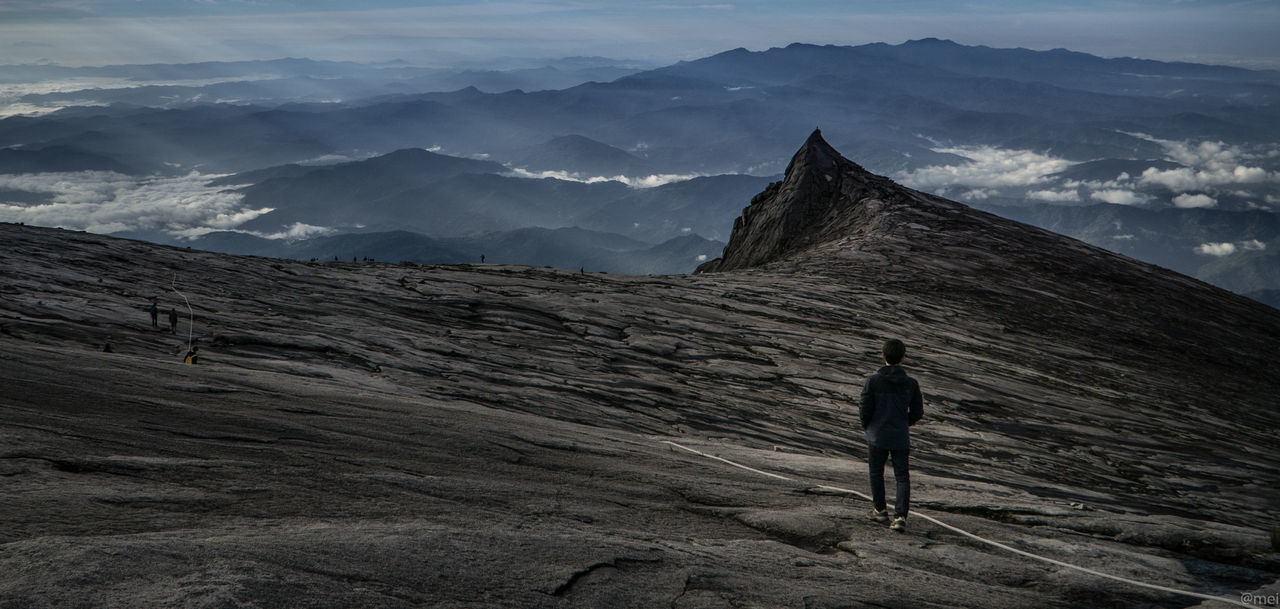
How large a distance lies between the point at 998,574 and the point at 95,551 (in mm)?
9497

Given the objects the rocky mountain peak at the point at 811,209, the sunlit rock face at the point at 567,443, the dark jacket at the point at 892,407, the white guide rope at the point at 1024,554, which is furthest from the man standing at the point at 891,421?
the rocky mountain peak at the point at 811,209

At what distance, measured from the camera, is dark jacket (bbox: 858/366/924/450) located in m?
10.6

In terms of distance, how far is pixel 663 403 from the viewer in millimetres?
18484

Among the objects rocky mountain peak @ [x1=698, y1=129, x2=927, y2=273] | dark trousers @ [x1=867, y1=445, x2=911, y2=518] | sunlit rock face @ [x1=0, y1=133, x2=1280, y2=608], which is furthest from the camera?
rocky mountain peak @ [x1=698, y1=129, x2=927, y2=273]

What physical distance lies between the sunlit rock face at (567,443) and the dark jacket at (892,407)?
125cm

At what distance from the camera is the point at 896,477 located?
10.7 m

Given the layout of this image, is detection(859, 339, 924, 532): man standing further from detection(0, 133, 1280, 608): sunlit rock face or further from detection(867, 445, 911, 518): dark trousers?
detection(0, 133, 1280, 608): sunlit rock face

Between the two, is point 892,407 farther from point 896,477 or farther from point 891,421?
point 896,477

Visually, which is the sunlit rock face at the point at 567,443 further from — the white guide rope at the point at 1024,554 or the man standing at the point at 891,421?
the man standing at the point at 891,421

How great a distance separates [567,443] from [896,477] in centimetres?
534

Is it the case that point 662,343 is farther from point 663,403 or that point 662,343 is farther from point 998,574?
point 998,574

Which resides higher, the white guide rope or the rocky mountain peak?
the rocky mountain peak

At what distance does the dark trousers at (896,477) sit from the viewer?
10.6 meters

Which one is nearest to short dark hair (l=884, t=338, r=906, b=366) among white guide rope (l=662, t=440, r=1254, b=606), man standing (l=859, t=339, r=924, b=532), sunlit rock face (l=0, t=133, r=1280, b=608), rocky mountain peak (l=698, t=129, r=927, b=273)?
man standing (l=859, t=339, r=924, b=532)
